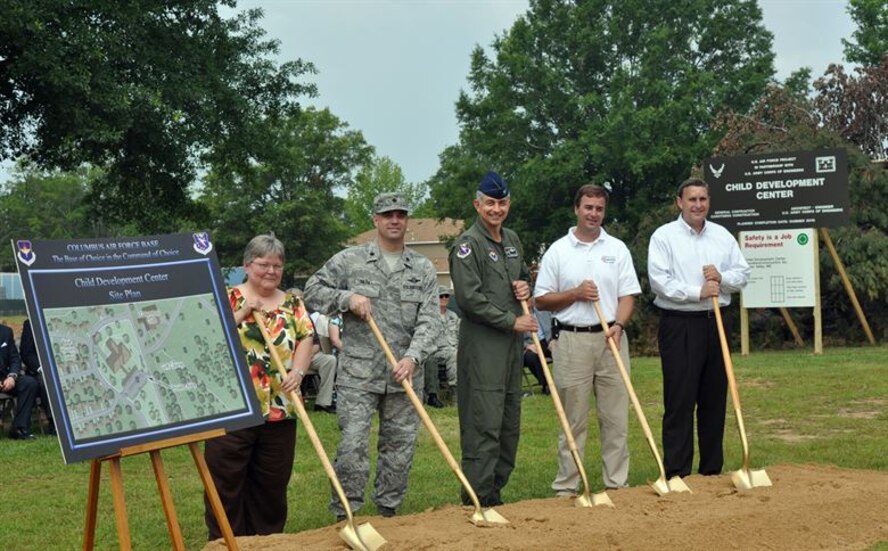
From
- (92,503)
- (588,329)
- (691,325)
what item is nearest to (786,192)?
(691,325)

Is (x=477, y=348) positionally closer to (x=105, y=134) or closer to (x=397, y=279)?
Answer: (x=397, y=279)

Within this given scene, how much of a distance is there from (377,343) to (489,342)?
717mm

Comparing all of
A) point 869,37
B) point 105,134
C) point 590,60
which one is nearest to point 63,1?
point 105,134

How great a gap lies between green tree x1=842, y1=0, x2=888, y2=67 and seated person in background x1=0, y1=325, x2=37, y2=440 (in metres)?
38.3

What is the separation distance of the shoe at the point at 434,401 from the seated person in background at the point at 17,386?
4.50 meters

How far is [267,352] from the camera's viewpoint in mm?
6203

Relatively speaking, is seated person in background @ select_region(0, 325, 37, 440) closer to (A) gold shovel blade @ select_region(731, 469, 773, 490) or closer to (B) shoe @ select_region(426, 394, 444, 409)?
(B) shoe @ select_region(426, 394, 444, 409)

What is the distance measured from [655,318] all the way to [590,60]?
22.3m

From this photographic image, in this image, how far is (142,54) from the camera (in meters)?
20.2

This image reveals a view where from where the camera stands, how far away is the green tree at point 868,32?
1713 inches

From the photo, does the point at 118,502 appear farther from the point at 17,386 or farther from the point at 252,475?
the point at 17,386

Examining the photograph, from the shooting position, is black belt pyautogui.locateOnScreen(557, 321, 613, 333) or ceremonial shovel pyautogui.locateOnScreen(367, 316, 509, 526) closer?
ceremonial shovel pyautogui.locateOnScreen(367, 316, 509, 526)

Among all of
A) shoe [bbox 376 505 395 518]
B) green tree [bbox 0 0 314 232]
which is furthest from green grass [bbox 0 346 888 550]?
green tree [bbox 0 0 314 232]

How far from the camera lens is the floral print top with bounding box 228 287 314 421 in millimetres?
6176
